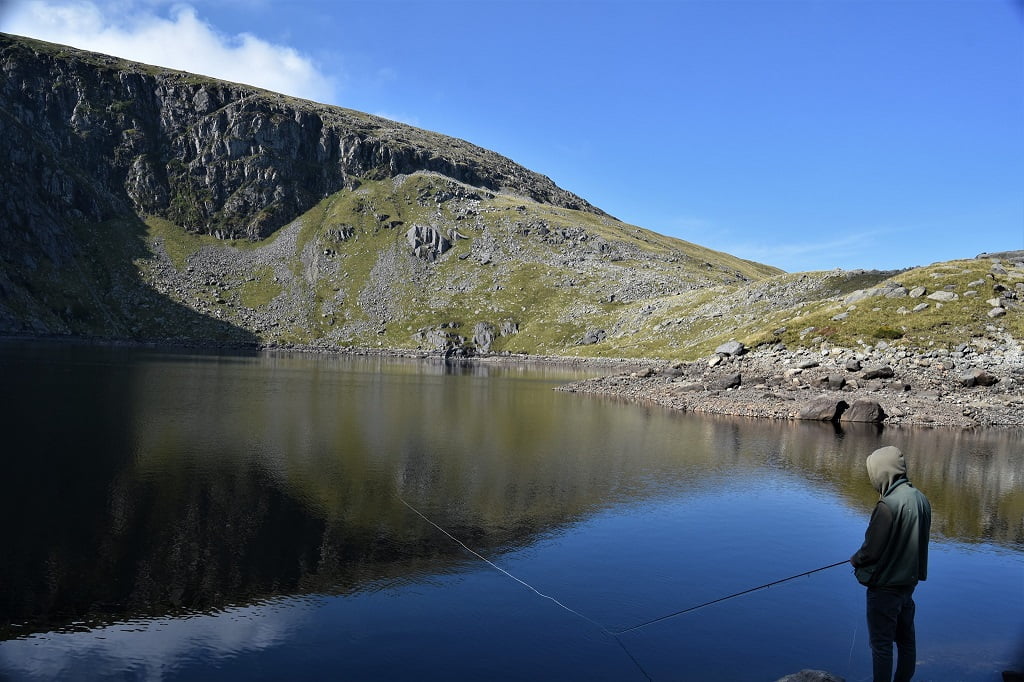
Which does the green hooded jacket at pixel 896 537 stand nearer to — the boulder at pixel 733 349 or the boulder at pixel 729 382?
the boulder at pixel 729 382

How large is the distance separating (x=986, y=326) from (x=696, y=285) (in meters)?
120

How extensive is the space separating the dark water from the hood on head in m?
5.24

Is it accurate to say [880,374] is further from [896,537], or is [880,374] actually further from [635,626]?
[896,537]

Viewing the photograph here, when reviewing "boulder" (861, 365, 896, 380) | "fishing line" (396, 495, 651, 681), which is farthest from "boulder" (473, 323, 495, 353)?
"fishing line" (396, 495, 651, 681)

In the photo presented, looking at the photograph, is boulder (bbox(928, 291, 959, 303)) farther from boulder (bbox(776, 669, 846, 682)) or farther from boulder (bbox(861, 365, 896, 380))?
boulder (bbox(776, 669, 846, 682))

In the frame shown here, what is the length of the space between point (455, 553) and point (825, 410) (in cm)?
4819

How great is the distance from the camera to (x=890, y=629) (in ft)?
37.5

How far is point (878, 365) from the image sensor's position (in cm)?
7169

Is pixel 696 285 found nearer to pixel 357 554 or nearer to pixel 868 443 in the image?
pixel 868 443

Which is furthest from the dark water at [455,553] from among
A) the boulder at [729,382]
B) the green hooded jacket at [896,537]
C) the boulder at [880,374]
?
the boulder at [729,382]

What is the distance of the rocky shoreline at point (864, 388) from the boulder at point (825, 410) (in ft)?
0.29

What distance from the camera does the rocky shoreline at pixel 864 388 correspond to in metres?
57.9

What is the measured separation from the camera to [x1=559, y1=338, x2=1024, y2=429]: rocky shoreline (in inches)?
2281

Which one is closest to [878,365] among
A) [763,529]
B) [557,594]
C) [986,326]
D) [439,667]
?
[986,326]
